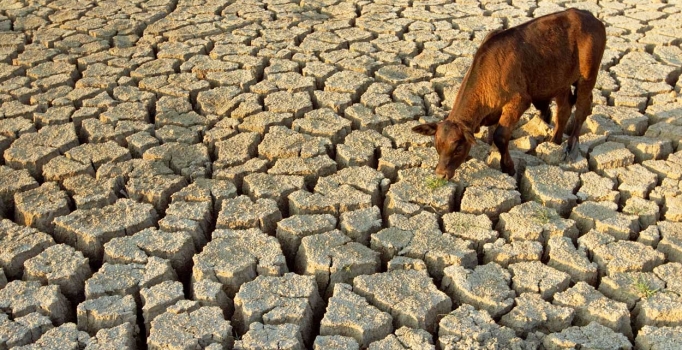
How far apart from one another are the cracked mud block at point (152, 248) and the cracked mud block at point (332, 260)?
23.9 inches

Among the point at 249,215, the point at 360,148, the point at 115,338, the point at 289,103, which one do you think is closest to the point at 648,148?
the point at 360,148

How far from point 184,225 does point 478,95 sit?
1973mm

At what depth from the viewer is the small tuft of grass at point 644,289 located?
3715mm

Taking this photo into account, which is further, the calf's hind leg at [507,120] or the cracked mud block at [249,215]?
the calf's hind leg at [507,120]

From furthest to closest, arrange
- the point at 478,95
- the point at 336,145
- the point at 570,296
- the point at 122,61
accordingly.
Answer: the point at 122,61 < the point at 336,145 < the point at 478,95 < the point at 570,296

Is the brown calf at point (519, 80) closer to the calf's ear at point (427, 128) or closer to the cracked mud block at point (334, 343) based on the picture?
the calf's ear at point (427, 128)

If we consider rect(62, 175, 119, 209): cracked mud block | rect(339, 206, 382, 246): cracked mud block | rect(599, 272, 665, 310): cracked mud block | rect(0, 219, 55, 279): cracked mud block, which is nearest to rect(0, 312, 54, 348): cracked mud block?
rect(0, 219, 55, 279): cracked mud block

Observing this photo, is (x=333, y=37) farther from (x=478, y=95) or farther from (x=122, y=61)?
(x=478, y=95)

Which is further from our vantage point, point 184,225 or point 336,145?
point 336,145

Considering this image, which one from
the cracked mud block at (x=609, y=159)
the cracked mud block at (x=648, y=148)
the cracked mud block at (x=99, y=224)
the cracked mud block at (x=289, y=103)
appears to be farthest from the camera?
the cracked mud block at (x=289, y=103)

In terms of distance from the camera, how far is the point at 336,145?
5.18 m

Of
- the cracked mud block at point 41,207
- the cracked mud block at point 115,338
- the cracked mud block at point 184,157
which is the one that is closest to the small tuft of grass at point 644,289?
the cracked mud block at point 115,338

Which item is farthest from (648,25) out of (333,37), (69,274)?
(69,274)

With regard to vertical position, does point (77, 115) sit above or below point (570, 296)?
above
